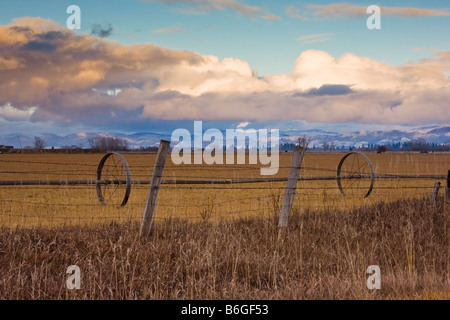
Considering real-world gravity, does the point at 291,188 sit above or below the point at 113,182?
below

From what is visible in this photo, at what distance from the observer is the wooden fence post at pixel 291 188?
29.4 feet

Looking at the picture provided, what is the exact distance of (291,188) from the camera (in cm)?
909

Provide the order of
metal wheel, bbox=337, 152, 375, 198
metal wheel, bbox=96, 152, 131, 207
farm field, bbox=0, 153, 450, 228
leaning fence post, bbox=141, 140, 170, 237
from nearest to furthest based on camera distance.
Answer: leaning fence post, bbox=141, 140, 170, 237 → metal wheel, bbox=96, 152, 131, 207 → farm field, bbox=0, 153, 450, 228 → metal wheel, bbox=337, 152, 375, 198

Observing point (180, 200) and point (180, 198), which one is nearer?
point (180, 200)

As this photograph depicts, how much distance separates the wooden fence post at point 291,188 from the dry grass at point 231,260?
26 cm

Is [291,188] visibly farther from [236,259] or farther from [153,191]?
[236,259]

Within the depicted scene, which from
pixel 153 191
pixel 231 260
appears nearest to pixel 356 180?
pixel 153 191

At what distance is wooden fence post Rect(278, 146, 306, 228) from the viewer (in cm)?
895

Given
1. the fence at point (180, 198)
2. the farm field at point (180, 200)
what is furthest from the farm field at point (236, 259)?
the farm field at point (180, 200)

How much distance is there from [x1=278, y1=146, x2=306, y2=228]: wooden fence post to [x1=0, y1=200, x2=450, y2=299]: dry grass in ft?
0.85

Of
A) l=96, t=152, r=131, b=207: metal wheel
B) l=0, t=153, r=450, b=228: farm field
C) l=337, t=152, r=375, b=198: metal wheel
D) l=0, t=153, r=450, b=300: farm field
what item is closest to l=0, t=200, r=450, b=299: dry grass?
l=0, t=153, r=450, b=300: farm field

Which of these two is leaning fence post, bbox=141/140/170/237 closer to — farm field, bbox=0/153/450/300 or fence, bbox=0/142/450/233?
fence, bbox=0/142/450/233

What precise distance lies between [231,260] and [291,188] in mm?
2934
